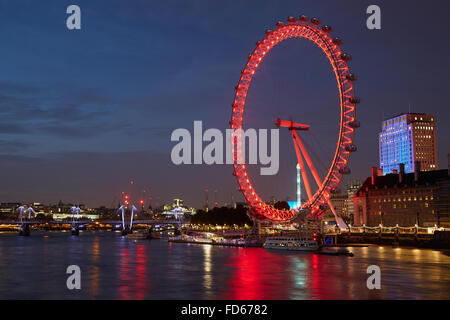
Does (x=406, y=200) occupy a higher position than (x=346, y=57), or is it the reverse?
(x=346, y=57)

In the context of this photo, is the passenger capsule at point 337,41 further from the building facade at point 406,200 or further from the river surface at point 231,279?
the building facade at point 406,200

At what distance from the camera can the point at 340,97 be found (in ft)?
201

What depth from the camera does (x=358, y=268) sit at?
49.3 meters

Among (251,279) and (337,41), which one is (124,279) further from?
(337,41)

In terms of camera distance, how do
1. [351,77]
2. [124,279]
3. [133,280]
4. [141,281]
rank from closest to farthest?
[141,281], [133,280], [124,279], [351,77]

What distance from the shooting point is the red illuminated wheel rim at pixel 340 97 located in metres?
60.5

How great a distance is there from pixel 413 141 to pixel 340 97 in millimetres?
126853

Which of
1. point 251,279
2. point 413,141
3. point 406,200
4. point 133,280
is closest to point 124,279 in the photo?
point 133,280

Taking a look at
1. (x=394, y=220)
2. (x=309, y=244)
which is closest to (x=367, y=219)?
(x=394, y=220)

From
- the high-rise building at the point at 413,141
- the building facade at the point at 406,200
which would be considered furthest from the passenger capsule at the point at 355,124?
the high-rise building at the point at 413,141

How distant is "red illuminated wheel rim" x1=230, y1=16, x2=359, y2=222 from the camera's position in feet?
198
